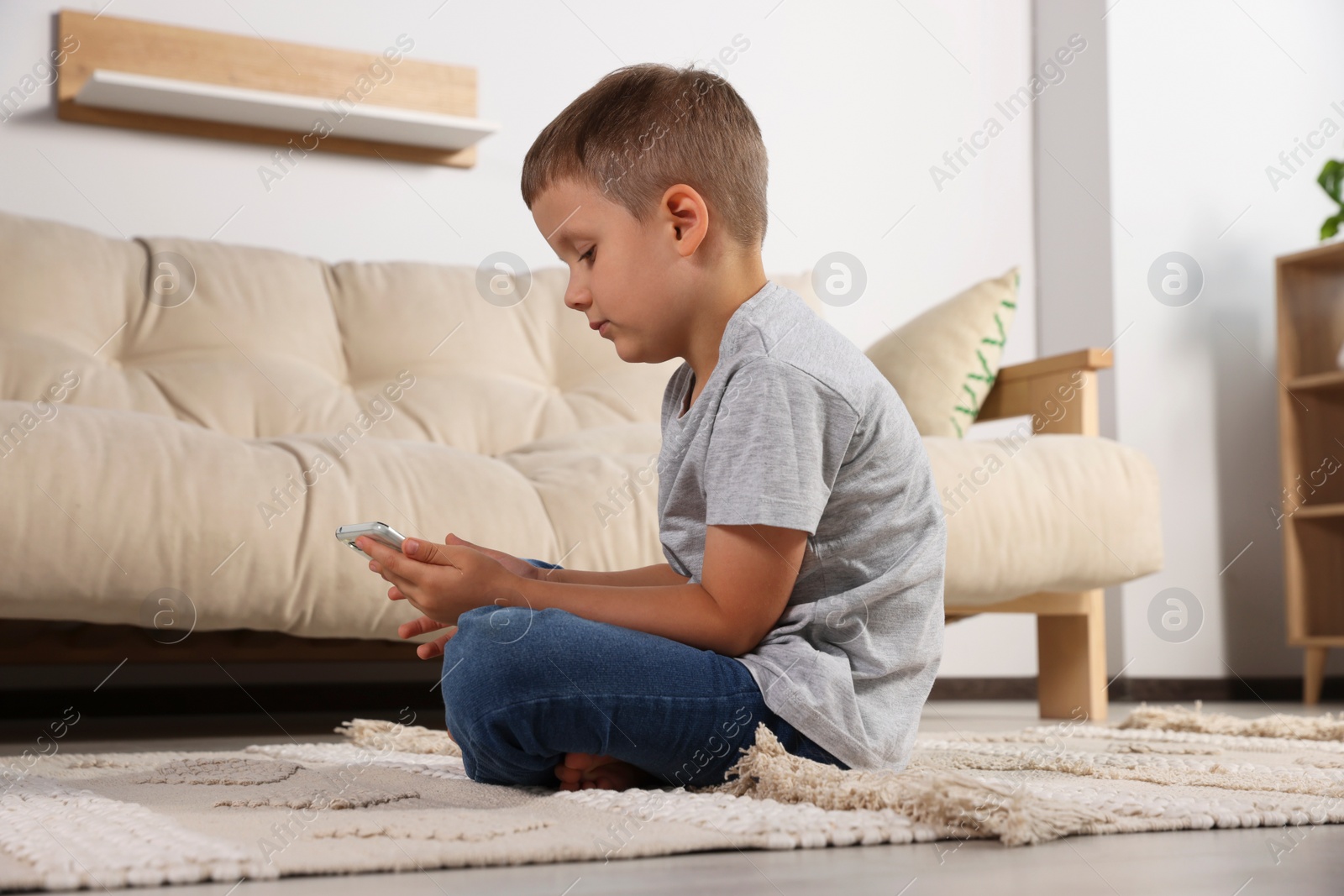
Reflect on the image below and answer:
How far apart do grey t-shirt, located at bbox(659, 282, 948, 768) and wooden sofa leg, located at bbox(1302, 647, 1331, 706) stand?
193 centimetres

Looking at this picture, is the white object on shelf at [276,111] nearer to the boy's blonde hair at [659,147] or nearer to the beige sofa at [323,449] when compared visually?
the beige sofa at [323,449]

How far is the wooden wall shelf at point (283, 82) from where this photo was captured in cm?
216

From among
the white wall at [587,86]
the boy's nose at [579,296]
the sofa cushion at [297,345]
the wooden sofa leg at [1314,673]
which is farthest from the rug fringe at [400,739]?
the wooden sofa leg at [1314,673]

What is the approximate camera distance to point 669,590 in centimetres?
83

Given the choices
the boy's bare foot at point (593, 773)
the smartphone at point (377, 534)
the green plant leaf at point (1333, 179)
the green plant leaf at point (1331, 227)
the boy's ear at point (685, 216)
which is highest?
the green plant leaf at point (1333, 179)

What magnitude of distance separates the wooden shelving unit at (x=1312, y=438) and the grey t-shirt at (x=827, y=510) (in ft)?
6.46

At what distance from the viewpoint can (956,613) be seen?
6.09ft

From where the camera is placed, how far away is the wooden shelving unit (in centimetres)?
255

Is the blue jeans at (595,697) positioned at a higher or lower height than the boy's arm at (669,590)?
lower

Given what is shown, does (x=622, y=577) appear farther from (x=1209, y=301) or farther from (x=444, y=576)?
(x=1209, y=301)

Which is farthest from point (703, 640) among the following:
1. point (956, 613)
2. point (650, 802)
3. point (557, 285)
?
point (557, 285)

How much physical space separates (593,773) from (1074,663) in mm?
1229

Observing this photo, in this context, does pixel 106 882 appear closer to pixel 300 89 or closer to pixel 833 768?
pixel 833 768

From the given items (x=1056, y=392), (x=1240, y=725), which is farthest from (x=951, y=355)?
(x=1240, y=725)
